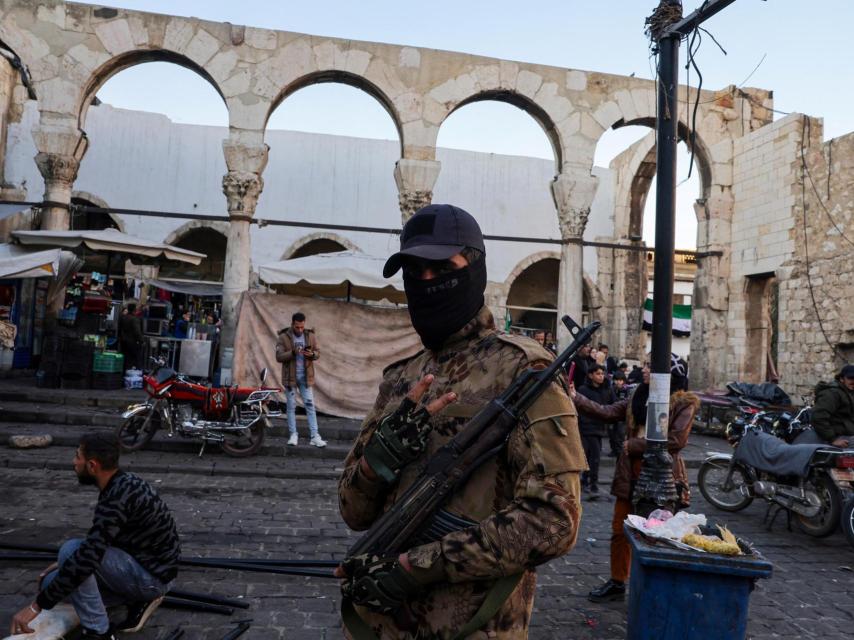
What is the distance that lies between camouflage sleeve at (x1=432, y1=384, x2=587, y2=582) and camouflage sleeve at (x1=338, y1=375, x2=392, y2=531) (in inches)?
10.9

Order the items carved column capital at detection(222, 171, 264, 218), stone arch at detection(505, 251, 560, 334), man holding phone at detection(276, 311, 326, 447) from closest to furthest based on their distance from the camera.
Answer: man holding phone at detection(276, 311, 326, 447) < carved column capital at detection(222, 171, 264, 218) < stone arch at detection(505, 251, 560, 334)

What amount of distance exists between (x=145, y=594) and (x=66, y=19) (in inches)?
490

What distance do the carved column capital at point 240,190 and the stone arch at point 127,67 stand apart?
4.59 ft

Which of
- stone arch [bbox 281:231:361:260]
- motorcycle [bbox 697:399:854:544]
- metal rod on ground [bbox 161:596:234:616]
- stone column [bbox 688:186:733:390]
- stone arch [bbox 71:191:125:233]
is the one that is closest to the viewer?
metal rod on ground [bbox 161:596:234:616]

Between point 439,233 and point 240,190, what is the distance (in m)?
11.5

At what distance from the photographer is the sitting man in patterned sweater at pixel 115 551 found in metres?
3.18

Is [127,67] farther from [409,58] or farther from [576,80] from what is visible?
[576,80]

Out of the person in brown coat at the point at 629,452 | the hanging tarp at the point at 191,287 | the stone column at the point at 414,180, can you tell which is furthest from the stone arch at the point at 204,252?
the person in brown coat at the point at 629,452

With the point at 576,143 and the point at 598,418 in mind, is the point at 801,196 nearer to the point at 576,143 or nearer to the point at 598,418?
the point at 576,143

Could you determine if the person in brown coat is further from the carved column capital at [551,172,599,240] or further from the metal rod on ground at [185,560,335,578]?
the carved column capital at [551,172,599,240]

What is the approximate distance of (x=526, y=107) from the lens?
13.7 m

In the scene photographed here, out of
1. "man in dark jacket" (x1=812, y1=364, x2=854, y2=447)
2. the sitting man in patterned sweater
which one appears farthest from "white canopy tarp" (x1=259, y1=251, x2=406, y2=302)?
the sitting man in patterned sweater

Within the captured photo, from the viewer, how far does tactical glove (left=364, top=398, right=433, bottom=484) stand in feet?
5.09

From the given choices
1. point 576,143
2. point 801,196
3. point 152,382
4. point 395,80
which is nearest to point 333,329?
point 152,382
